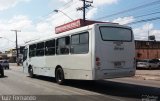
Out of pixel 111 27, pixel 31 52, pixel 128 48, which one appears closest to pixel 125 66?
pixel 128 48

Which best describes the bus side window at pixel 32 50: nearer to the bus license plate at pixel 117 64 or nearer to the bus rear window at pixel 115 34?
the bus rear window at pixel 115 34

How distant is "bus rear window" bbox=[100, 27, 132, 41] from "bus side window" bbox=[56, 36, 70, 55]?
2.85 metres

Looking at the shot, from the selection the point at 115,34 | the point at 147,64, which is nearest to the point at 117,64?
the point at 115,34

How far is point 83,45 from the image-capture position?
51.4 feet

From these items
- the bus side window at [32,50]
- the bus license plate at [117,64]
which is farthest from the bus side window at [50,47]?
the bus license plate at [117,64]

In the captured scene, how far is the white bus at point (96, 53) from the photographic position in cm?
1478

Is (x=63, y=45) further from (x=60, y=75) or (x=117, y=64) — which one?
(x=117, y=64)

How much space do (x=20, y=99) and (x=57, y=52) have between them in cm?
659

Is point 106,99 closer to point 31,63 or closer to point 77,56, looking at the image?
point 77,56

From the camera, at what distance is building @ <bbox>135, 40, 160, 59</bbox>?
5888cm

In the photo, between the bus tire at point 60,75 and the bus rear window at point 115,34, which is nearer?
the bus rear window at point 115,34

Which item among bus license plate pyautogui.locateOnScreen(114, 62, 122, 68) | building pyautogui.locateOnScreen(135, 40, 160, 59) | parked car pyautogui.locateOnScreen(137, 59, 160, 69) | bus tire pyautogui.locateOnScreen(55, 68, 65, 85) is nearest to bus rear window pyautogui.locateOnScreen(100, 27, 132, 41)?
bus license plate pyautogui.locateOnScreen(114, 62, 122, 68)

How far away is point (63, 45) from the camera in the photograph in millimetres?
18156

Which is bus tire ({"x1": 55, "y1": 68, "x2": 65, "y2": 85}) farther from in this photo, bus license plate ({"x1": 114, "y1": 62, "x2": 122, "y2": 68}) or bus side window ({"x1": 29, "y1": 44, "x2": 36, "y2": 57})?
bus side window ({"x1": 29, "y1": 44, "x2": 36, "y2": 57})
